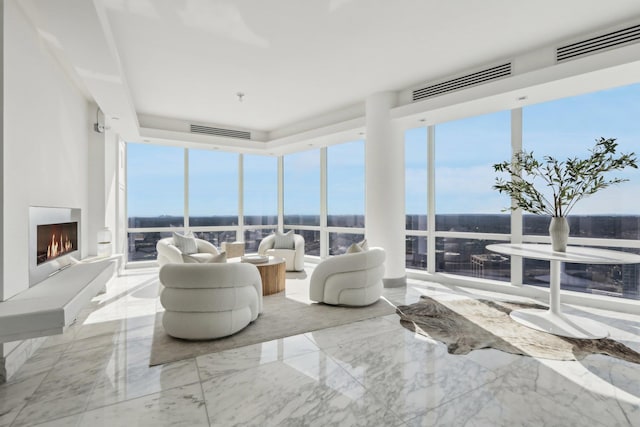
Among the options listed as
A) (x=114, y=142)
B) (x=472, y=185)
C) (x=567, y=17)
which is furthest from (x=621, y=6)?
(x=114, y=142)

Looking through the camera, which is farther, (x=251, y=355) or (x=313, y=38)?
(x=313, y=38)

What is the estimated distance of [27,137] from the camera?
10.0ft

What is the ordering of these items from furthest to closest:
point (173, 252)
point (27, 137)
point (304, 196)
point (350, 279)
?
point (304, 196) < point (173, 252) < point (350, 279) < point (27, 137)

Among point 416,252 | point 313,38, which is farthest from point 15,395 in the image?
point 416,252

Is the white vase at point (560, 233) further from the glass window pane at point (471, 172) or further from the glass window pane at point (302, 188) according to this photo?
the glass window pane at point (302, 188)

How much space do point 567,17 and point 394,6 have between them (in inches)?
70.6

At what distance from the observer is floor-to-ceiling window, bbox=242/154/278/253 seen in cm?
846

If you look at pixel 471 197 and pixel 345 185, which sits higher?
pixel 345 185

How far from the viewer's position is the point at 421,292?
16.7 feet

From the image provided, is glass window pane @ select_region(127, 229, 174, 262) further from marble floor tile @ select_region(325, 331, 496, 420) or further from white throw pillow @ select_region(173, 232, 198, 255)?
marble floor tile @ select_region(325, 331, 496, 420)

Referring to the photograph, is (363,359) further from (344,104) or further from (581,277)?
(344,104)

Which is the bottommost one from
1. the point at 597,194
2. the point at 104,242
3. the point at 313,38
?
the point at 104,242

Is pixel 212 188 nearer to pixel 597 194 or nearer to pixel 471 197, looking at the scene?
pixel 471 197

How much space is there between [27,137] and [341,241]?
227 inches
